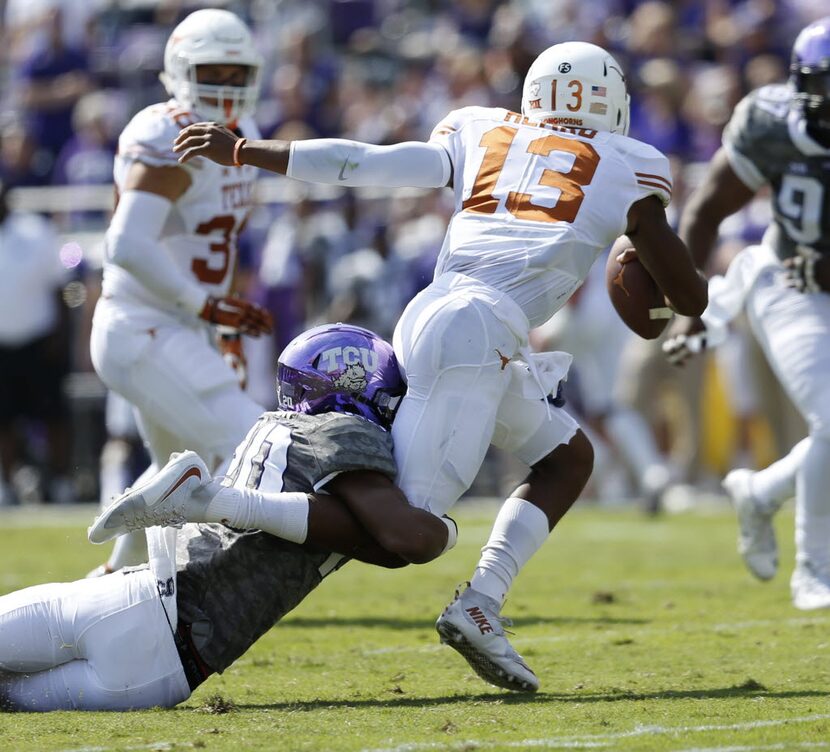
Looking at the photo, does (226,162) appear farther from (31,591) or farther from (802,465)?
(802,465)

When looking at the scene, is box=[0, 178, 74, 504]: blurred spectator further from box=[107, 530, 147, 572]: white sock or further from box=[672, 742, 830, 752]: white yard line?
box=[672, 742, 830, 752]: white yard line

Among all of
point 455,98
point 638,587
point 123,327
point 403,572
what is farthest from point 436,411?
point 455,98

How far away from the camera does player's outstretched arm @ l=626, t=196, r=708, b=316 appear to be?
185 inches

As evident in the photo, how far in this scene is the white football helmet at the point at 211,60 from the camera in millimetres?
6223

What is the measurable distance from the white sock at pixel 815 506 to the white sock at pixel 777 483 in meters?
0.10

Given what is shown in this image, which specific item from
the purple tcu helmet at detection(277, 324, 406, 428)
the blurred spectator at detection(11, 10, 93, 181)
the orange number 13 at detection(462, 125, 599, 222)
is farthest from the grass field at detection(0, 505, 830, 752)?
the blurred spectator at detection(11, 10, 93, 181)

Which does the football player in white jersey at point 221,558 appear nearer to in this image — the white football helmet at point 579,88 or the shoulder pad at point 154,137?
the white football helmet at point 579,88

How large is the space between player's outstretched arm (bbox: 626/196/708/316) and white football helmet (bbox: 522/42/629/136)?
29 cm

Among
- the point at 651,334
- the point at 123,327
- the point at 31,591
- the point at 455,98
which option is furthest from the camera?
the point at 455,98

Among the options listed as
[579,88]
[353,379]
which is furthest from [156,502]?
[579,88]

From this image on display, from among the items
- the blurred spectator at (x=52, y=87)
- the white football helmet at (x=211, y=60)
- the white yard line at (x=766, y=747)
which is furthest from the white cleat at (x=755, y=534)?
the blurred spectator at (x=52, y=87)

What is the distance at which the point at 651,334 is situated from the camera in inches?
197

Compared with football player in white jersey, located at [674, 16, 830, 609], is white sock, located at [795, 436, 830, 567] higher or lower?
lower

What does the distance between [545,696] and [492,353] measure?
36.4 inches
